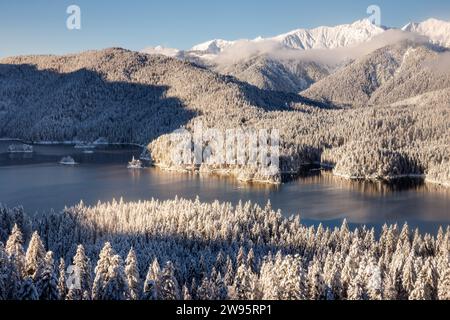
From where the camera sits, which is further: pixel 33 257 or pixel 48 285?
pixel 33 257

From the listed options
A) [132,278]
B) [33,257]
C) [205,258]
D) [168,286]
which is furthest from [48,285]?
[205,258]

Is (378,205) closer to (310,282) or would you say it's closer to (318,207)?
(318,207)

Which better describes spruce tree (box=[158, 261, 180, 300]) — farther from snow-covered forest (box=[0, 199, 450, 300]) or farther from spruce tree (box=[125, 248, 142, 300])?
spruce tree (box=[125, 248, 142, 300])

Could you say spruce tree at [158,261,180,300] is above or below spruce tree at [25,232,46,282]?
below

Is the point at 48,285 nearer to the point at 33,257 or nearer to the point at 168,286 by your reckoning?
the point at 33,257

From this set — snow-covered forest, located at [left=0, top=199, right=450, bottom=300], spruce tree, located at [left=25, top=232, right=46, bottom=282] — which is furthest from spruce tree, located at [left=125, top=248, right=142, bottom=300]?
spruce tree, located at [left=25, top=232, right=46, bottom=282]

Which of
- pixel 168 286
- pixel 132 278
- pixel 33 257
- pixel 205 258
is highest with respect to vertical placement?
pixel 33 257

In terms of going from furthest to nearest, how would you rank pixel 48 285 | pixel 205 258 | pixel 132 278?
pixel 205 258
pixel 132 278
pixel 48 285
